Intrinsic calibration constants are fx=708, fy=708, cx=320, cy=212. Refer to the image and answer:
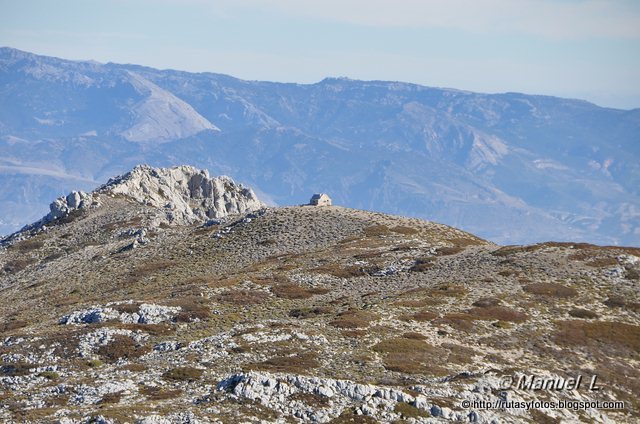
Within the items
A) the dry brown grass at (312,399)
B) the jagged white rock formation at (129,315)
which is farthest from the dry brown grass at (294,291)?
→ the dry brown grass at (312,399)

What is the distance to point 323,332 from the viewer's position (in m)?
56.7

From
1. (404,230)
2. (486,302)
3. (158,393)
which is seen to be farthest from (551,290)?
(158,393)

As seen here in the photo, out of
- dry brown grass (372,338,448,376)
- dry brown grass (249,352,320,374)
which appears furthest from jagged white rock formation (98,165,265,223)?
dry brown grass (249,352,320,374)

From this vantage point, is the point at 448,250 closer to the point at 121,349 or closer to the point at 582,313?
the point at 582,313

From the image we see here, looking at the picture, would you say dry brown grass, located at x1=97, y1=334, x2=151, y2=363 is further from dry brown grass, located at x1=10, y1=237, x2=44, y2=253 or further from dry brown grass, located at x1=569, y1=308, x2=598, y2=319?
dry brown grass, located at x1=10, y1=237, x2=44, y2=253

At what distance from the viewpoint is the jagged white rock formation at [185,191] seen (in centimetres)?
16012

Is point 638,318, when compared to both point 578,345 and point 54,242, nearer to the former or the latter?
point 578,345

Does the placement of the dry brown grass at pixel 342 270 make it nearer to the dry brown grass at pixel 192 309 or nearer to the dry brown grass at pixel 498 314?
the dry brown grass at pixel 192 309

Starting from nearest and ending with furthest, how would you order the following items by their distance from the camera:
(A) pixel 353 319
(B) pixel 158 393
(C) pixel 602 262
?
1. (B) pixel 158 393
2. (A) pixel 353 319
3. (C) pixel 602 262

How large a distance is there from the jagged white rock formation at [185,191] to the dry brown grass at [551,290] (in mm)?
97636

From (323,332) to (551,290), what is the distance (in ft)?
82.1

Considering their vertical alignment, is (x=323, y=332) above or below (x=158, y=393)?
above

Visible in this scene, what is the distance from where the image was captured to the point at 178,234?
4518 inches

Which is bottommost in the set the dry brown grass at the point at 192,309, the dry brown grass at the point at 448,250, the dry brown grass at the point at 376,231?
the dry brown grass at the point at 192,309
